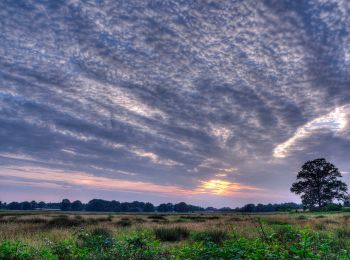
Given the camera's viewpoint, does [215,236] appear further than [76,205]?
No

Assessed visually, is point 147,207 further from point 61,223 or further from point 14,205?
point 61,223

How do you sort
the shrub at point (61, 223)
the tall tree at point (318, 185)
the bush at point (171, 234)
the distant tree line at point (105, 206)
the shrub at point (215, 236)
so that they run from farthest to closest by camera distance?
the distant tree line at point (105, 206) → the tall tree at point (318, 185) → the shrub at point (61, 223) → the bush at point (171, 234) → the shrub at point (215, 236)

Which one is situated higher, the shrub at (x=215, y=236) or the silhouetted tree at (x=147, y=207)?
the shrub at (x=215, y=236)

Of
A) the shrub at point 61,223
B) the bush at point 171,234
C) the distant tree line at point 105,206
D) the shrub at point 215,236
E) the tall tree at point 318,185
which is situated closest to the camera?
the shrub at point 215,236

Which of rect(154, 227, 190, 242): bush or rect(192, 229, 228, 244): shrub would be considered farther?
rect(154, 227, 190, 242): bush

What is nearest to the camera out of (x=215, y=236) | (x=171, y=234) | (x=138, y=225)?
(x=215, y=236)

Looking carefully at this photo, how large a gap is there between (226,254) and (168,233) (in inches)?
383

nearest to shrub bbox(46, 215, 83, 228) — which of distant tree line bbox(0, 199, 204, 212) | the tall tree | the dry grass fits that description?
the dry grass

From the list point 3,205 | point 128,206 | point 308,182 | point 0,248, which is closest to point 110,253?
point 0,248

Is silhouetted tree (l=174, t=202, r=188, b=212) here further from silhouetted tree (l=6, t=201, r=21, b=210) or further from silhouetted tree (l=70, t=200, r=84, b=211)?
silhouetted tree (l=6, t=201, r=21, b=210)

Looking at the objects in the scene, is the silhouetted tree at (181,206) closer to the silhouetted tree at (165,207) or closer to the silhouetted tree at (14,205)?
the silhouetted tree at (165,207)

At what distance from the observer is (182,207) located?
139125 millimetres

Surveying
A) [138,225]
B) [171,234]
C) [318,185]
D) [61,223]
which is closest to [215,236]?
[171,234]

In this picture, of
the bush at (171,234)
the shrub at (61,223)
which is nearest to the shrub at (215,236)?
the bush at (171,234)
